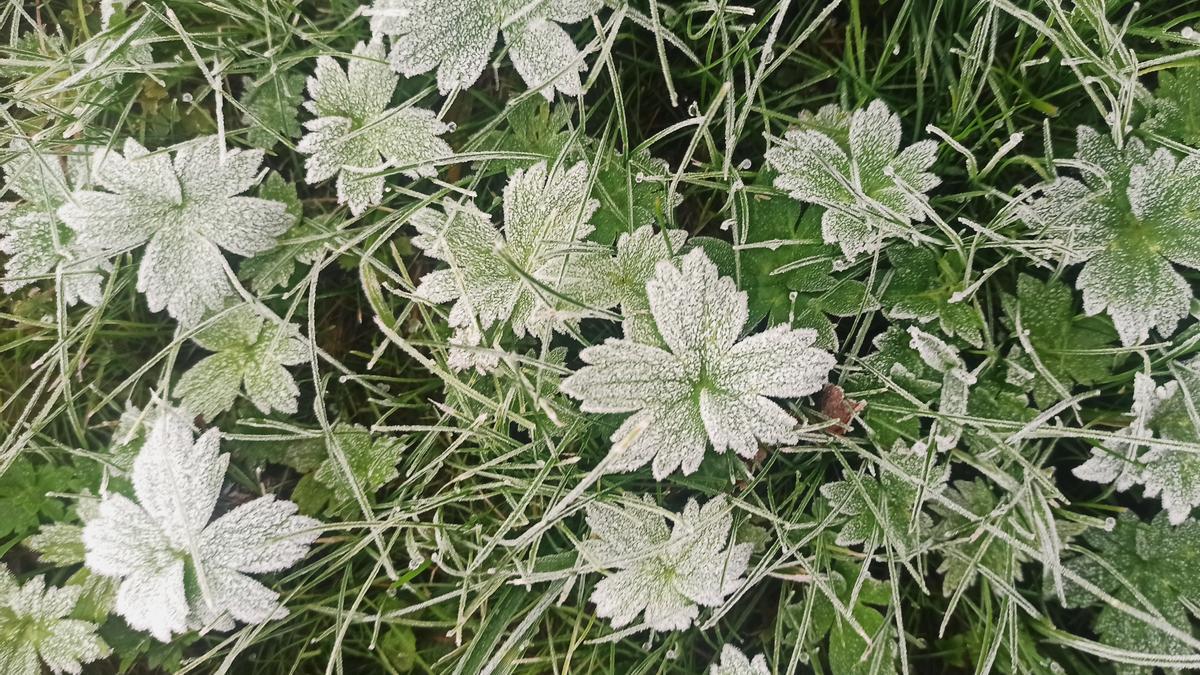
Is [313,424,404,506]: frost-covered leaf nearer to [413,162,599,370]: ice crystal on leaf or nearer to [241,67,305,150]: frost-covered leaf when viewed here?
[413,162,599,370]: ice crystal on leaf

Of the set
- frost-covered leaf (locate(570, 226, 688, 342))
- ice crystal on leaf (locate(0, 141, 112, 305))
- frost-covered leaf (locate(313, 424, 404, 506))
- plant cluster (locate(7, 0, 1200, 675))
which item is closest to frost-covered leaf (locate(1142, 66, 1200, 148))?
plant cluster (locate(7, 0, 1200, 675))

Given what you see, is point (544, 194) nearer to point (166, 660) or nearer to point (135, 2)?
point (135, 2)

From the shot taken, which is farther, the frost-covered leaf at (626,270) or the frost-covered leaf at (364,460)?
the frost-covered leaf at (364,460)

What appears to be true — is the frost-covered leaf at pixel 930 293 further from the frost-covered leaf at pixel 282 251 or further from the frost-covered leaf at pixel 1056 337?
the frost-covered leaf at pixel 282 251

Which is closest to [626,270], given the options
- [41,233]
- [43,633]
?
[41,233]

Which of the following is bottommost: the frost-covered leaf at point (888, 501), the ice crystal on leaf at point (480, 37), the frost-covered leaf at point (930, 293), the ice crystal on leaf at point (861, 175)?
the frost-covered leaf at point (888, 501)

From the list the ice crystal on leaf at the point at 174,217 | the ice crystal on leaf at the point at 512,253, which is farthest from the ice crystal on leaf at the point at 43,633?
Answer: the ice crystal on leaf at the point at 512,253

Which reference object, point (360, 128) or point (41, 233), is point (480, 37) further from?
point (41, 233)
